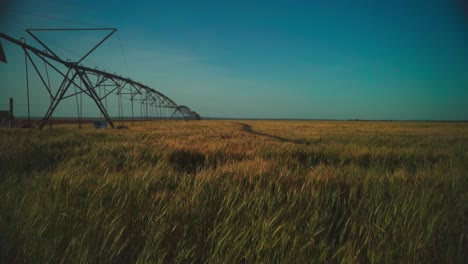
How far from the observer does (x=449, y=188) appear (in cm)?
197

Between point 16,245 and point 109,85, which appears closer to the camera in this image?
point 16,245

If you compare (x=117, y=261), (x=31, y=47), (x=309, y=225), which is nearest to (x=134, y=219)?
(x=117, y=261)

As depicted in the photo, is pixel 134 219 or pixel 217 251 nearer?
pixel 217 251

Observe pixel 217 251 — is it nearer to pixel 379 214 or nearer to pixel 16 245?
pixel 16 245

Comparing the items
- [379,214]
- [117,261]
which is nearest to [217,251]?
[117,261]

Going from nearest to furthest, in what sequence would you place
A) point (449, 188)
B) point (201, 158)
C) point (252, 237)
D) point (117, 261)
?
point (117, 261), point (252, 237), point (449, 188), point (201, 158)

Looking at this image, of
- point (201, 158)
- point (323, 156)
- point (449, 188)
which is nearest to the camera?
point (449, 188)

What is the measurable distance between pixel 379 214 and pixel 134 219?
1589 millimetres

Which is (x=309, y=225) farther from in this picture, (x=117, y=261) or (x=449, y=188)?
(x=449, y=188)

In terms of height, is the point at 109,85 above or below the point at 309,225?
above

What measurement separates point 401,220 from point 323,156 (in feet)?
10.3

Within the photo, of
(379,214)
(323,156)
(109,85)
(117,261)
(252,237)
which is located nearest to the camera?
(117,261)

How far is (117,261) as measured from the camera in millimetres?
936

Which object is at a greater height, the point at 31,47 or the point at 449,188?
the point at 31,47
